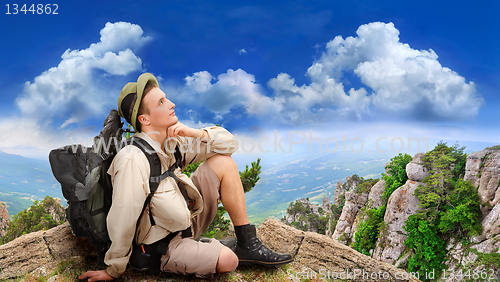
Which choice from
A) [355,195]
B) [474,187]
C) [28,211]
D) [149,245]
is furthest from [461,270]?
[28,211]

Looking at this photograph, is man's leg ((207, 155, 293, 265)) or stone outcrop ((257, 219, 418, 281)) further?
stone outcrop ((257, 219, 418, 281))

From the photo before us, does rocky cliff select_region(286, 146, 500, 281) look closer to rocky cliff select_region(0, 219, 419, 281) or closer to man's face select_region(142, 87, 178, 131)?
rocky cliff select_region(0, 219, 419, 281)

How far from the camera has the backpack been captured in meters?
2.07

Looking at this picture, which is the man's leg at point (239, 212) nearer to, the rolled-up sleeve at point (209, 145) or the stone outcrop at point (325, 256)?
the rolled-up sleeve at point (209, 145)

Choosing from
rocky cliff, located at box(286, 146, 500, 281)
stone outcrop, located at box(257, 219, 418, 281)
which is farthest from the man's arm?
rocky cliff, located at box(286, 146, 500, 281)

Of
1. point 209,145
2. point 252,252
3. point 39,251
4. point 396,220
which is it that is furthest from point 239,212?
point 396,220

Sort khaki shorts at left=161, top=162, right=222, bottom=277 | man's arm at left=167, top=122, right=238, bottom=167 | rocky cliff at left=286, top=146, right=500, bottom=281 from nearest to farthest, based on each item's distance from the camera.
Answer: khaki shorts at left=161, top=162, right=222, bottom=277, man's arm at left=167, top=122, right=238, bottom=167, rocky cliff at left=286, top=146, right=500, bottom=281

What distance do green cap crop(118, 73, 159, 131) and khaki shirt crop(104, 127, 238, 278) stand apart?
8.3 inches

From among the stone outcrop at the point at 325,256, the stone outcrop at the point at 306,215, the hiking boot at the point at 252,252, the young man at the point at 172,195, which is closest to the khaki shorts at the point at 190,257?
the young man at the point at 172,195

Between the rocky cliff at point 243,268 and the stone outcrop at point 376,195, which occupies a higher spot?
the rocky cliff at point 243,268

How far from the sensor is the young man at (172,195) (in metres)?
2.06

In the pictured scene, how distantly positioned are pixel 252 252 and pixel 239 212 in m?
0.47

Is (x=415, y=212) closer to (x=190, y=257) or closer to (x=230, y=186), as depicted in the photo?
(x=230, y=186)

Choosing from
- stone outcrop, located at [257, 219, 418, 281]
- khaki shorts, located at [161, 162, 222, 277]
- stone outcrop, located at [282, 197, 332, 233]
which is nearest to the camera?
khaki shorts, located at [161, 162, 222, 277]
